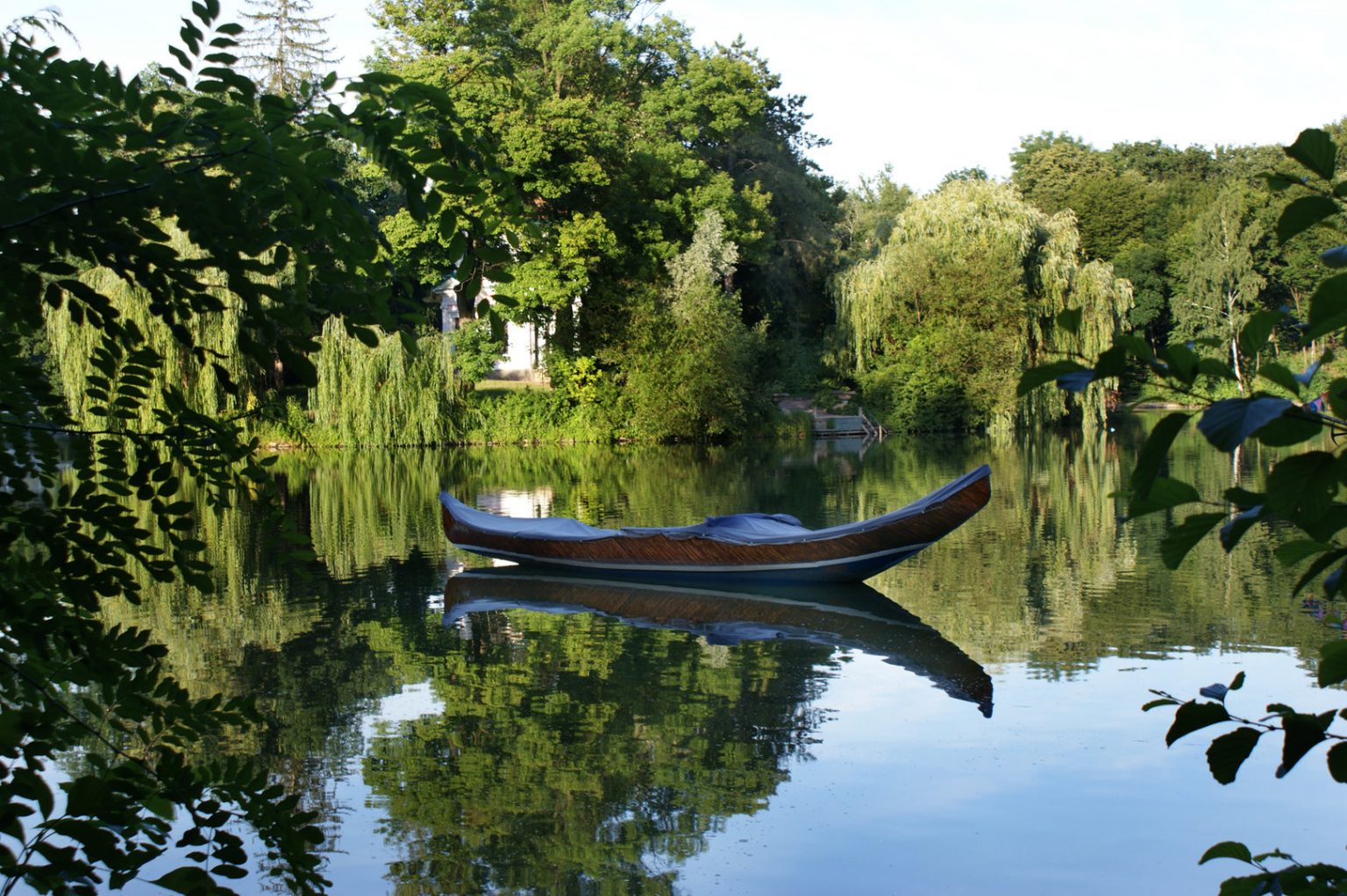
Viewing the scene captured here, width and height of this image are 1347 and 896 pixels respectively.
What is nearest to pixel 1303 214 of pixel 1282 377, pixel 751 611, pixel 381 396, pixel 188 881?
pixel 1282 377

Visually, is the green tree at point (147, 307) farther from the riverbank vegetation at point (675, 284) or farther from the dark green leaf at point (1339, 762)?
the riverbank vegetation at point (675, 284)

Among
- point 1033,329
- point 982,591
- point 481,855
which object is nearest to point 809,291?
point 1033,329

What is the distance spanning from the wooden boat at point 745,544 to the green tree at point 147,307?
26.6 ft

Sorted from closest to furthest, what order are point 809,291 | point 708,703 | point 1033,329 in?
point 708,703, point 1033,329, point 809,291

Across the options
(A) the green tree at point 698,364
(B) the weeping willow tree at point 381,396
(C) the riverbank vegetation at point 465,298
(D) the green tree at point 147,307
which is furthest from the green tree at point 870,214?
(D) the green tree at point 147,307

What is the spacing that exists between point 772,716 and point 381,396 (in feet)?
76.1

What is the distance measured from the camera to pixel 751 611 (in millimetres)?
10422

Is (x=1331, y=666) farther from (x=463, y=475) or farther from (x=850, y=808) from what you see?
(x=463, y=475)

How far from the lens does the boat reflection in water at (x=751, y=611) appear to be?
8695 millimetres

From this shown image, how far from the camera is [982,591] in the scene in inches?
433

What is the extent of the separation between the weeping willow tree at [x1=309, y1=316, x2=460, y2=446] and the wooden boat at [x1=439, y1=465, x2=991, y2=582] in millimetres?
16230

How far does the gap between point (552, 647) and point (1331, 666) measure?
7.95 meters

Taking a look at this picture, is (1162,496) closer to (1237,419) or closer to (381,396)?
(1237,419)

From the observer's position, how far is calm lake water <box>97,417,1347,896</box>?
17.0ft
